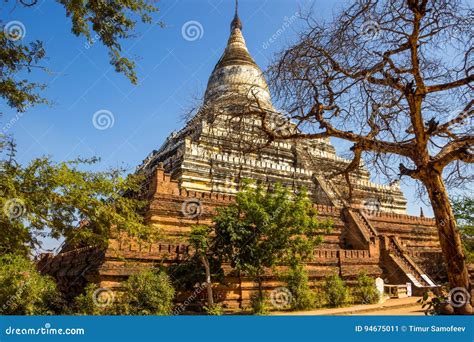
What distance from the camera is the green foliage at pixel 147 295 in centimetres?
1055

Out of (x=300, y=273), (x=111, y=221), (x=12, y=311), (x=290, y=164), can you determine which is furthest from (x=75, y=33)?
(x=290, y=164)

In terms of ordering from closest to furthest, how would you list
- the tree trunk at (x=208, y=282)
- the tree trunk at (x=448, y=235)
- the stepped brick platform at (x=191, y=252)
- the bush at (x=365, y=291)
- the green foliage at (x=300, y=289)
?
the tree trunk at (x=448, y=235), the tree trunk at (x=208, y=282), the stepped brick platform at (x=191, y=252), the green foliage at (x=300, y=289), the bush at (x=365, y=291)

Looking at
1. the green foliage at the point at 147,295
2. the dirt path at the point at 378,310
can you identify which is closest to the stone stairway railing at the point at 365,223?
the dirt path at the point at 378,310

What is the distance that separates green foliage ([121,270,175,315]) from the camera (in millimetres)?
10555

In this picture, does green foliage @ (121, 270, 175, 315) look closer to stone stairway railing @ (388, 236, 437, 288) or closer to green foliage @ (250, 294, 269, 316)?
green foliage @ (250, 294, 269, 316)

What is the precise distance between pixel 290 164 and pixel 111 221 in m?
18.5

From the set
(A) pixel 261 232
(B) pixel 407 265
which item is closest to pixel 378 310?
Answer: (A) pixel 261 232

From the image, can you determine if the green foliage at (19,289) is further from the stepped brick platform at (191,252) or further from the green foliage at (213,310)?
the green foliage at (213,310)

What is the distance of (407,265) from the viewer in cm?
1748

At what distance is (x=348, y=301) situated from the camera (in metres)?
13.8

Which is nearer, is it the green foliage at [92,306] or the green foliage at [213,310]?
the green foliage at [92,306]

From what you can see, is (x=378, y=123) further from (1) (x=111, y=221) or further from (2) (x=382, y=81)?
→ (1) (x=111, y=221)

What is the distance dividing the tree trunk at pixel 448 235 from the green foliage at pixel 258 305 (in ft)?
21.4

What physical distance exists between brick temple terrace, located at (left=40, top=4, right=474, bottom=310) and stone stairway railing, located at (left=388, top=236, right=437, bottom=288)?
0.14 ft
